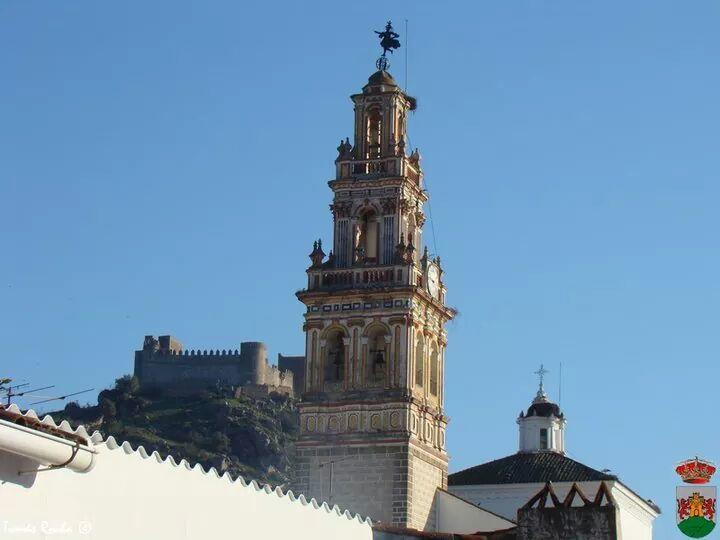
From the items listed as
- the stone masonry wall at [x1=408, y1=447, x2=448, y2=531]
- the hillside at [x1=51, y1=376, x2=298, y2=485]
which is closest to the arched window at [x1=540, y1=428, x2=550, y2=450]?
the stone masonry wall at [x1=408, y1=447, x2=448, y2=531]

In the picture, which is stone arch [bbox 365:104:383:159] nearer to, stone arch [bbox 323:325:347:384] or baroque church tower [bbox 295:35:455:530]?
baroque church tower [bbox 295:35:455:530]

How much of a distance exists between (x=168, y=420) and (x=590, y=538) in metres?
93.8

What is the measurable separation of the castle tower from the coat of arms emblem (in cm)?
3455

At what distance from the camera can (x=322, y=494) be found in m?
49.8

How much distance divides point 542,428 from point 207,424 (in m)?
58.3

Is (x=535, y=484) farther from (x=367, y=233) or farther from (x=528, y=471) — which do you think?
(x=367, y=233)

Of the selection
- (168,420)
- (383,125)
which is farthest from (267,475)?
(383,125)

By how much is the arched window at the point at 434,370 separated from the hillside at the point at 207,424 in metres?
57.5

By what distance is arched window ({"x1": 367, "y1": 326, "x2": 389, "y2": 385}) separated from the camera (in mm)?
50750

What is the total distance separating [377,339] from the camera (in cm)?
5128

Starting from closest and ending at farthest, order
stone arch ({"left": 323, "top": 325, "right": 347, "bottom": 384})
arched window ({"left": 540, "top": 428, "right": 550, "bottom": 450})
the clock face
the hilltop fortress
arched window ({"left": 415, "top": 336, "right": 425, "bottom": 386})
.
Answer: arched window ({"left": 415, "top": 336, "right": 425, "bottom": 386}) < stone arch ({"left": 323, "top": 325, "right": 347, "bottom": 384}) < the clock face < arched window ({"left": 540, "top": 428, "right": 550, "bottom": 450}) < the hilltop fortress

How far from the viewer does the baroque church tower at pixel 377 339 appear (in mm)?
49562

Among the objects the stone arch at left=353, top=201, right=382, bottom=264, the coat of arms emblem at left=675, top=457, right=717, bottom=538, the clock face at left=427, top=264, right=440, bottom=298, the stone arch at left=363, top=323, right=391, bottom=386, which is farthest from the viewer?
the clock face at left=427, top=264, right=440, bottom=298

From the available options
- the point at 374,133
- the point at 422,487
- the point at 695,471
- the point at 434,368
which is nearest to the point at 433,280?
the point at 434,368
